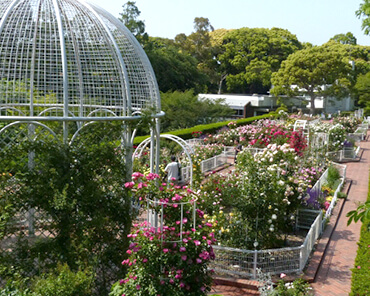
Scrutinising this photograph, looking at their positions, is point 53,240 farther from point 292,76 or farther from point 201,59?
point 201,59

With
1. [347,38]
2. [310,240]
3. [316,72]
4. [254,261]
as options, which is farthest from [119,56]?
[347,38]

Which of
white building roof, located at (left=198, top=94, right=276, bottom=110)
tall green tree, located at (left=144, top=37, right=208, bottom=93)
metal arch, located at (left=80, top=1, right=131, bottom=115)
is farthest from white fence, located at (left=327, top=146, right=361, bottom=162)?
white building roof, located at (left=198, top=94, right=276, bottom=110)

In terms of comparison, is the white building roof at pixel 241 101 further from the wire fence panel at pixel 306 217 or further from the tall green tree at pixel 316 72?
the wire fence panel at pixel 306 217

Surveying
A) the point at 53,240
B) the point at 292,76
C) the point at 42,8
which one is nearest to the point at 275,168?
the point at 53,240

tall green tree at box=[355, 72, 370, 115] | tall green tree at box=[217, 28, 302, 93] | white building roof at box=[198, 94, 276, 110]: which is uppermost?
tall green tree at box=[217, 28, 302, 93]

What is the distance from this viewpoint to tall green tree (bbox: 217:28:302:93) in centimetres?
4922

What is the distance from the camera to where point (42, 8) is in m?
7.03

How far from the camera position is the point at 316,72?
1439 inches

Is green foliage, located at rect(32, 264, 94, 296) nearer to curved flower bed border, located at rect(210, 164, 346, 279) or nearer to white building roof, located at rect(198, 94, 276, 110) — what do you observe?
curved flower bed border, located at rect(210, 164, 346, 279)

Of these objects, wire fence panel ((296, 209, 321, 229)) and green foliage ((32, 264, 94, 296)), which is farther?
wire fence panel ((296, 209, 321, 229))

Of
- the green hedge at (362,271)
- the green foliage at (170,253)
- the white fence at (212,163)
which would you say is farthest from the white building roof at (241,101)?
the green foliage at (170,253)

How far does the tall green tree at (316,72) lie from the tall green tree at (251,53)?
31.6 ft

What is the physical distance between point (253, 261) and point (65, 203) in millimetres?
3512

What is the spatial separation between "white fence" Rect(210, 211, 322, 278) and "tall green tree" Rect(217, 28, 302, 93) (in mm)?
42514
